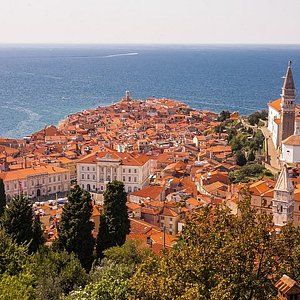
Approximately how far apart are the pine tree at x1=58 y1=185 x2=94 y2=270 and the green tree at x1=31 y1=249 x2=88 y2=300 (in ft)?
7.79

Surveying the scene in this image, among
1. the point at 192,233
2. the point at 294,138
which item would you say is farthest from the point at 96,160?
the point at 192,233

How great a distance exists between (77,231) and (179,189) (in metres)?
16.8

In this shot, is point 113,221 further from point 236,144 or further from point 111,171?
point 236,144

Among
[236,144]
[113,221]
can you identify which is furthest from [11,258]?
[236,144]

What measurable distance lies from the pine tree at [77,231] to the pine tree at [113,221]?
2.88 ft

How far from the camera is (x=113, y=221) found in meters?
22.3

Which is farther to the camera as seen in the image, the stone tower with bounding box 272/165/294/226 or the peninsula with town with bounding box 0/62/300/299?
the stone tower with bounding box 272/165/294/226

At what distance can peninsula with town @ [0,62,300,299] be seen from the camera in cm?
938

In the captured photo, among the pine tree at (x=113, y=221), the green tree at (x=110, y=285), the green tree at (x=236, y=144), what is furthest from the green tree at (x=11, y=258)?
the green tree at (x=236, y=144)

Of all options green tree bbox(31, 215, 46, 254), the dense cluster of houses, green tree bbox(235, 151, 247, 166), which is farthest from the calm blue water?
green tree bbox(31, 215, 46, 254)

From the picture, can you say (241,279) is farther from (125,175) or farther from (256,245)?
(125,175)

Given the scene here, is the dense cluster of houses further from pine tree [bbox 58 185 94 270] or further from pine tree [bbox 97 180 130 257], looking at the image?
pine tree [bbox 58 185 94 270]

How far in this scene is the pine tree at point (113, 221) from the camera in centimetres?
2183

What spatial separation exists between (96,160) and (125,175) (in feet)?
7.70
